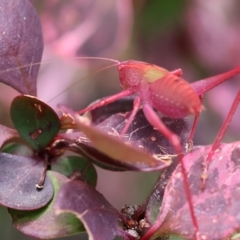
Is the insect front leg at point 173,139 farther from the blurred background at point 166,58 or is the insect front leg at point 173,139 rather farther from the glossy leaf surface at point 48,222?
the blurred background at point 166,58

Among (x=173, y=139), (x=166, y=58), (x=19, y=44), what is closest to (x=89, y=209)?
(x=173, y=139)

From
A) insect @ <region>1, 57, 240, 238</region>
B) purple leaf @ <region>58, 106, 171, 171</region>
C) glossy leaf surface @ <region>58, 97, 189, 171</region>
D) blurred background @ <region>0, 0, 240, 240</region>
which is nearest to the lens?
purple leaf @ <region>58, 106, 171, 171</region>

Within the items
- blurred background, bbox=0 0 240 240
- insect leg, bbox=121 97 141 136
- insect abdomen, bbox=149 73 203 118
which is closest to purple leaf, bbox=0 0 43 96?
insect leg, bbox=121 97 141 136

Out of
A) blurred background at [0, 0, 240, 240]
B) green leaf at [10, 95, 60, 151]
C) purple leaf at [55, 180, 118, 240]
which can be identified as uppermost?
green leaf at [10, 95, 60, 151]

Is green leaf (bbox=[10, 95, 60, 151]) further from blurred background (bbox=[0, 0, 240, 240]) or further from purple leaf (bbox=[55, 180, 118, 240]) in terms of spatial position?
blurred background (bbox=[0, 0, 240, 240])

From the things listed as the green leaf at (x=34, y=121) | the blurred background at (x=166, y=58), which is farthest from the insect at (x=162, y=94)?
the blurred background at (x=166, y=58)

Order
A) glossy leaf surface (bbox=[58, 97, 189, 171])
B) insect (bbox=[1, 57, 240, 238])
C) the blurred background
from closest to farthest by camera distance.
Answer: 1. glossy leaf surface (bbox=[58, 97, 189, 171])
2. insect (bbox=[1, 57, 240, 238])
3. the blurred background

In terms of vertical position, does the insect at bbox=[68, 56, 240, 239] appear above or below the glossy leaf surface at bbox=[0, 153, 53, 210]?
above

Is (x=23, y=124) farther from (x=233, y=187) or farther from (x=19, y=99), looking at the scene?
(x=233, y=187)

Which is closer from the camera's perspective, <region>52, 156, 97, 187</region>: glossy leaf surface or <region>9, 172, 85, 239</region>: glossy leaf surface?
<region>9, 172, 85, 239</region>: glossy leaf surface
